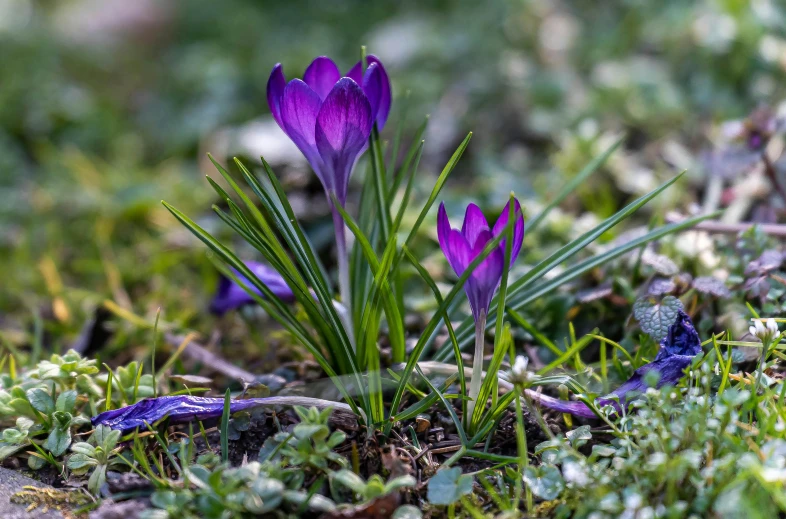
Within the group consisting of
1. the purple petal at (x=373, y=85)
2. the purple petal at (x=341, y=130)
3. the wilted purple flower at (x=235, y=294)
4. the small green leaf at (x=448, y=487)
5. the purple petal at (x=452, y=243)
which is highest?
the purple petal at (x=373, y=85)

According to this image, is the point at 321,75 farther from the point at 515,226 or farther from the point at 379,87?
the point at 515,226

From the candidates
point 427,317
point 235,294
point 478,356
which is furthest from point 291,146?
point 478,356

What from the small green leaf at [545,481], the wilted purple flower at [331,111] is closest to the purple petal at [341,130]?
the wilted purple flower at [331,111]

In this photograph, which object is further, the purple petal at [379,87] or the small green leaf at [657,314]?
the small green leaf at [657,314]

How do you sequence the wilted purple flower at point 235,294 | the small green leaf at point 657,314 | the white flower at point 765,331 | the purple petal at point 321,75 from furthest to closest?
the wilted purple flower at point 235,294
the small green leaf at point 657,314
the purple petal at point 321,75
the white flower at point 765,331

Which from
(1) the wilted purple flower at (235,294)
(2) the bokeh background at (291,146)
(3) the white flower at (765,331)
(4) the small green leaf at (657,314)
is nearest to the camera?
(3) the white flower at (765,331)

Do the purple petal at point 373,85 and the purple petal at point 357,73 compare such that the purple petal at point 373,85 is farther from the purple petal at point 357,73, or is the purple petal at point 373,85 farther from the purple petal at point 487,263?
the purple petal at point 487,263

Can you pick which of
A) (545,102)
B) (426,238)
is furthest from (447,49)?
(426,238)

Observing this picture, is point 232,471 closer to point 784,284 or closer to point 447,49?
point 784,284
